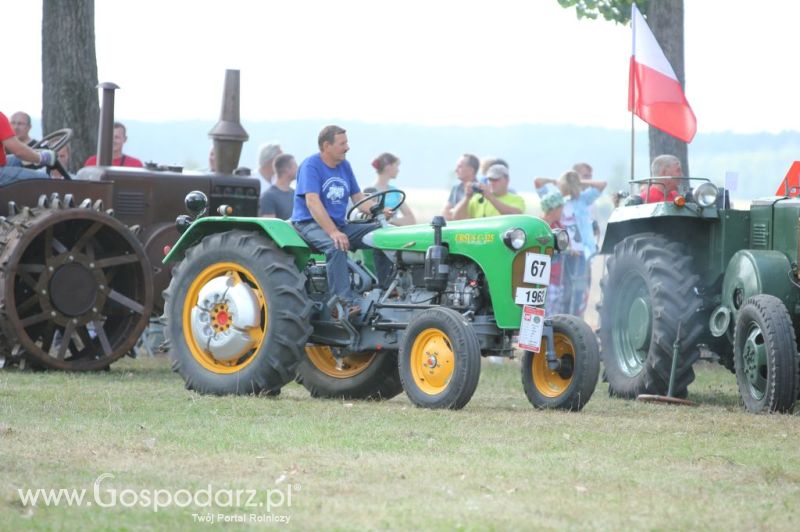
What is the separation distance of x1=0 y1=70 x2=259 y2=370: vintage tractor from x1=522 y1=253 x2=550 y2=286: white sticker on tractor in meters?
3.62

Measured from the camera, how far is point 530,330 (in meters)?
9.16

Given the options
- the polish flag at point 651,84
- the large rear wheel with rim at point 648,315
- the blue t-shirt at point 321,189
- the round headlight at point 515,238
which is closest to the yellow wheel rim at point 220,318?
the blue t-shirt at point 321,189

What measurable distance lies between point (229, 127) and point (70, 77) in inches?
76.7

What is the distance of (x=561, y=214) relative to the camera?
15.3 meters

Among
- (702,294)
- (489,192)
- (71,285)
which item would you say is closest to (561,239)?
(702,294)

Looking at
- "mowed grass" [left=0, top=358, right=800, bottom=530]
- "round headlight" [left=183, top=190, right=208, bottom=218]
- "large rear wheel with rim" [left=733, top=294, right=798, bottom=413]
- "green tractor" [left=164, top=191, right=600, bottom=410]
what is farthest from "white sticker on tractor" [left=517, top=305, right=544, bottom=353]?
"round headlight" [left=183, top=190, right=208, bottom=218]

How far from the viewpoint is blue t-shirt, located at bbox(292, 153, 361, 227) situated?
9.90m

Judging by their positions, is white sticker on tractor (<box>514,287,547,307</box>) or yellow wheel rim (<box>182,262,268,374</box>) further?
yellow wheel rim (<box>182,262,268,374</box>)

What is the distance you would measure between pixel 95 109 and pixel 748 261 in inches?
288

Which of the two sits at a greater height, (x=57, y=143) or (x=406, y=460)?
(x=57, y=143)

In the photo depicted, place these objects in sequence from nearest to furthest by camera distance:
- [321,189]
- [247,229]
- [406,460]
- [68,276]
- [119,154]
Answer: [406,460] < [321,189] < [247,229] < [68,276] < [119,154]

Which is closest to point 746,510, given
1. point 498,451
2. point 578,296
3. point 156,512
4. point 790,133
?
point 498,451

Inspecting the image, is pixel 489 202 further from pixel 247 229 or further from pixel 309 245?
pixel 309 245

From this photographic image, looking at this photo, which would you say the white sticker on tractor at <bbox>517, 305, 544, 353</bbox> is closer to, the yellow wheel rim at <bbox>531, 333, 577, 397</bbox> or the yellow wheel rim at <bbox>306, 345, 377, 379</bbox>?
the yellow wheel rim at <bbox>531, 333, 577, 397</bbox>
